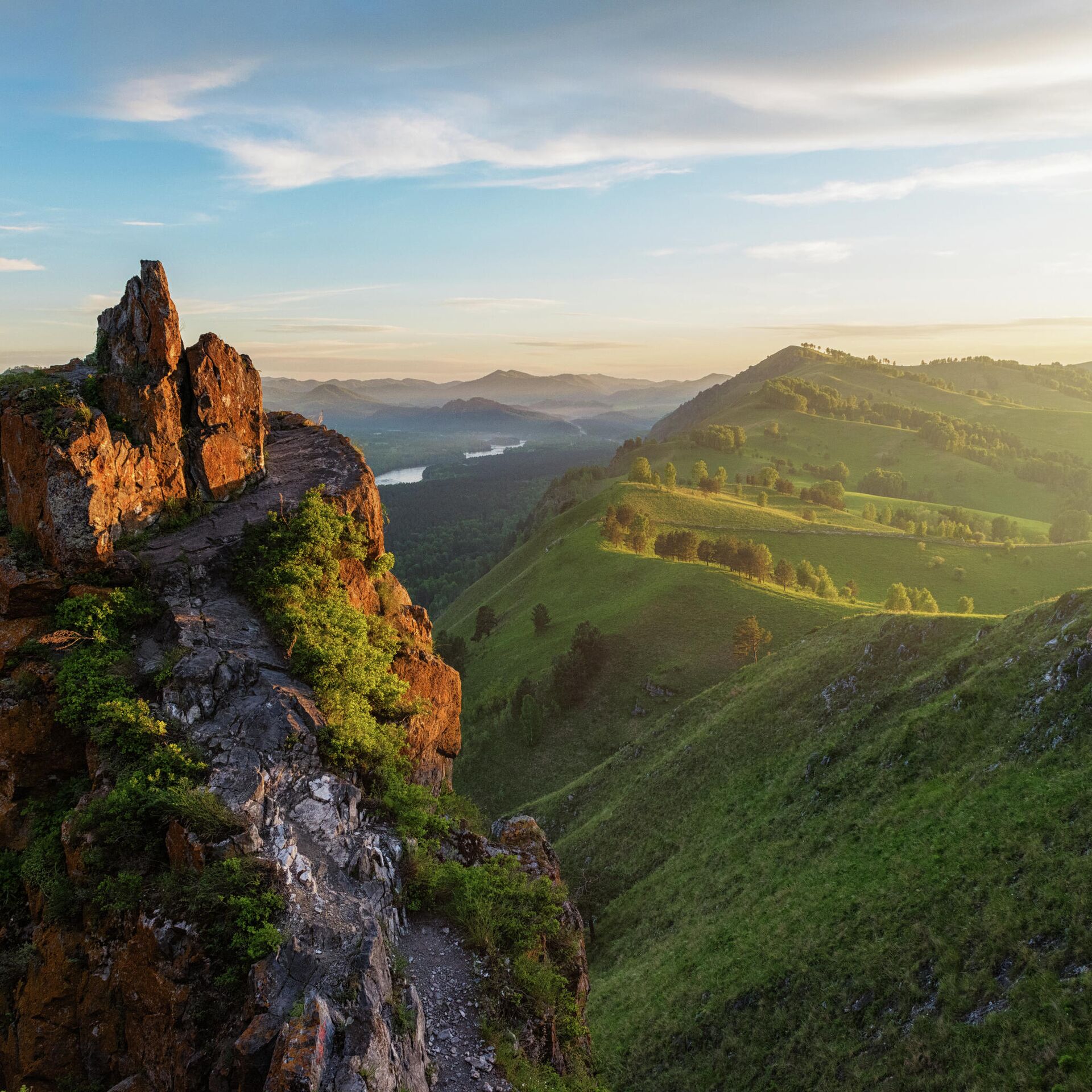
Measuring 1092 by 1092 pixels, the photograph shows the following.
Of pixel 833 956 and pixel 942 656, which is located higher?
pixel 942 656

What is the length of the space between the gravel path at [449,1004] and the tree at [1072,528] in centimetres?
15065

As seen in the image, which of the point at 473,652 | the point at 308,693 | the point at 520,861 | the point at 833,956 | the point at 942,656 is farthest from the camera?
the point at 473,652

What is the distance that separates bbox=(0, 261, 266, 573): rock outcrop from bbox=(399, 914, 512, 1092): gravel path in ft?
50.5

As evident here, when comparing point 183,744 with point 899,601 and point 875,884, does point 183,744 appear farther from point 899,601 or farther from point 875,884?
point 899,601

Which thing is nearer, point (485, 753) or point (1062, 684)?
point (1062, 684)

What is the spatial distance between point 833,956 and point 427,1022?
66.0 ft

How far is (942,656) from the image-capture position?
4591 cm

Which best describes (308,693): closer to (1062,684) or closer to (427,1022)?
(427,1022)

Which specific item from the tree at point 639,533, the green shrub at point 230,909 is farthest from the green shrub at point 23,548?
the tree at point 639,533

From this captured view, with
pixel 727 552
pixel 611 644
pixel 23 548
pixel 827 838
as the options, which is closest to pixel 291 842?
pixel 23 548

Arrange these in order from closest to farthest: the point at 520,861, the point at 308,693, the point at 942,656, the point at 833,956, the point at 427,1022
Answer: the point at 427,1022 → the point at 308,693 → the point at 520,861 → the point at 833,956 → the point at 942,656

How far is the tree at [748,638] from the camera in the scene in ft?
256

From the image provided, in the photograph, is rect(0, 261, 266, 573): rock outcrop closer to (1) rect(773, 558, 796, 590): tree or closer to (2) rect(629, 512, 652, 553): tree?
(1) rect(773, 558, 796, 590): tree

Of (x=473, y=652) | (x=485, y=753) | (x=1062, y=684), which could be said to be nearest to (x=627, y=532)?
(x=473, y=652)
